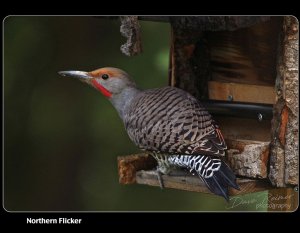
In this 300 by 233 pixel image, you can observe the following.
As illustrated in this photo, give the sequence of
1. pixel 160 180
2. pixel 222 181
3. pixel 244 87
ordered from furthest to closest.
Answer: pixel 244 87, pixel 160 180, pixel 222 181

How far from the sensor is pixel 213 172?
429 centimetres

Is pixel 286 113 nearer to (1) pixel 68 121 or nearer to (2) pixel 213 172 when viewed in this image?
(2) pixel 213 172

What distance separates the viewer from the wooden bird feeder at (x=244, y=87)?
14.1ft

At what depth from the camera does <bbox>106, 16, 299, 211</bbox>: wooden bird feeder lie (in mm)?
4312

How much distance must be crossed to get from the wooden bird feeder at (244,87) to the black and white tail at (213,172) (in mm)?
87

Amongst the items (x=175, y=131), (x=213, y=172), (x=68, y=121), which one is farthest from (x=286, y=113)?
(x=68, y=121)

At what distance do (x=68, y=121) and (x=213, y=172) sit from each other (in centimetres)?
323

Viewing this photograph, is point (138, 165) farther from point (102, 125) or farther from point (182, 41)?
point (102, 125)

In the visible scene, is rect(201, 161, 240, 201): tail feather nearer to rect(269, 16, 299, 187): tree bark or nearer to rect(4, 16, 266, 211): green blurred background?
rect(269, 16, 299, 187): tree bark

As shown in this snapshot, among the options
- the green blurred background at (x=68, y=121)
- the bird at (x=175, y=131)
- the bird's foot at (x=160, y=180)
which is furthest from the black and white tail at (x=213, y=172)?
the green blurred background at (x=68, y=121)

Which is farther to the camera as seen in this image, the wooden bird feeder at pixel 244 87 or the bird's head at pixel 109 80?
the bird's head at pixel 109 80

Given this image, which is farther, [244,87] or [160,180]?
[244,87]

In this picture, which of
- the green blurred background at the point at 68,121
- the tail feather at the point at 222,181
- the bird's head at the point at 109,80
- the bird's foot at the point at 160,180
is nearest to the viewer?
the tail feather at the point at 222,181

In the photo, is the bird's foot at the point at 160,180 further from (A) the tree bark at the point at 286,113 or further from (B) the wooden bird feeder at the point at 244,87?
(A) the tree bark at the point at 286,113
